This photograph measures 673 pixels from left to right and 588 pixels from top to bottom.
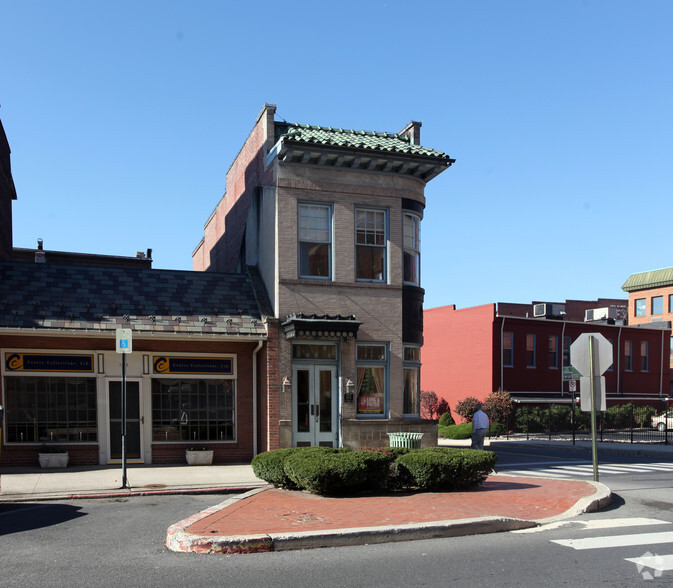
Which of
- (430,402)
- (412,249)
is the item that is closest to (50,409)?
(412,249)

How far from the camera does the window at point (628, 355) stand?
147 ft

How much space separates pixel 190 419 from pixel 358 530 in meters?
10.1

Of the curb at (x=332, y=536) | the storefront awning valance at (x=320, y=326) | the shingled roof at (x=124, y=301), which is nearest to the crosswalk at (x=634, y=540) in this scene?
the curb at (x=332, y=536)

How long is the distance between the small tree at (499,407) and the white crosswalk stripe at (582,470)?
15796 mm

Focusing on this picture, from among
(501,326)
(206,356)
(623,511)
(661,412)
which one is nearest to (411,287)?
(206,356)

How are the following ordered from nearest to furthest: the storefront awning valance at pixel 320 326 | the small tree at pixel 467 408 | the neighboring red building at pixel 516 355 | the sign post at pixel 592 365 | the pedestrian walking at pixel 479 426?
the sign post at pixel 592 365, the storefront awning valance at pixel 320 326, the pedestrian walking at pixel 479 426, the small tree at pixel 467 408, the neighboring red building at pixel 516 355

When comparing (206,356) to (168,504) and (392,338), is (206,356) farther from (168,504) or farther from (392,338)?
(168,504)

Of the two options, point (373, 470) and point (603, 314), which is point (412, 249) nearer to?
point (373, 470)

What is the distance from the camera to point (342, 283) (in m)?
18.2

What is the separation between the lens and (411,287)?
1902cm

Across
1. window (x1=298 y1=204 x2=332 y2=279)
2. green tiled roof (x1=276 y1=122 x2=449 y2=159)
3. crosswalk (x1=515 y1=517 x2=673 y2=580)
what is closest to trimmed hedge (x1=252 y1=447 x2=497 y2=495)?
crosswalk (x1=515 y1=517 x2=673 y2=580)

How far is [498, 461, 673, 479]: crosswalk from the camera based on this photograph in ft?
53.0

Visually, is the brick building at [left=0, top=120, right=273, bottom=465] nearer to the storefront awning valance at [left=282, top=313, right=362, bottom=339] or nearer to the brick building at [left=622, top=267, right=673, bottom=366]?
the storefront awning valance at [left=282, top=313, right=362, bottom=339]

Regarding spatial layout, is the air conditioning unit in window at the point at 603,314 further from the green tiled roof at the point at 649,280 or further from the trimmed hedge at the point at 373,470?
the trimmed hedge at the point at 373,470
